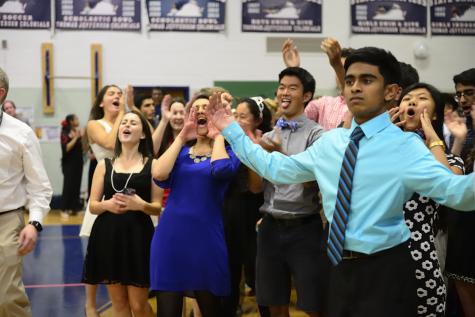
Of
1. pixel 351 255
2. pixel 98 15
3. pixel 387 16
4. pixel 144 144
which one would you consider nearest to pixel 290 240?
pixel 351 255

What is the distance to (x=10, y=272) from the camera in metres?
3.74

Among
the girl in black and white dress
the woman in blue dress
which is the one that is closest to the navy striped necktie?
the girl in black and white dress

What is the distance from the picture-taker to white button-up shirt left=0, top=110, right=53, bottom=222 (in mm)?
3803

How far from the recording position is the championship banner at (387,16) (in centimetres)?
1370

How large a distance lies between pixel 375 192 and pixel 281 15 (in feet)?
37.2

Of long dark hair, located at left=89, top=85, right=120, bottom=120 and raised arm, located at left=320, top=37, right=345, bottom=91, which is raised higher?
raised arm, located at left=320, top=37, right=345, bottom=91

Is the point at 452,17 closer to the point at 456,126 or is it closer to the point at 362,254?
the point at 456,126

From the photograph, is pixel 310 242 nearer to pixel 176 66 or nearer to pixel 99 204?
pixel 99 204

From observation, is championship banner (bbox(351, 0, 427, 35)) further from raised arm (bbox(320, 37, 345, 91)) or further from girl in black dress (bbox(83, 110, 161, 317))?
girl in black dress (bbox(83, 110, 161, 317))

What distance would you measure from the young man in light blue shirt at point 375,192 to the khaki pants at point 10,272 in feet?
6.46

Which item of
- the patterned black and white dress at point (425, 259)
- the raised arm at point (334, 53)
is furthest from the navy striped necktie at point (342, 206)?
the raised arm at point (334, 53)

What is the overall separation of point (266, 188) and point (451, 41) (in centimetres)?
1114

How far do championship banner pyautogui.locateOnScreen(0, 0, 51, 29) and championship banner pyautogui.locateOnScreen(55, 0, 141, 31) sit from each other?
0.80 feet

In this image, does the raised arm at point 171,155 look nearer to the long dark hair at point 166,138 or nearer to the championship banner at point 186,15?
the long dark hair at point 166,138
